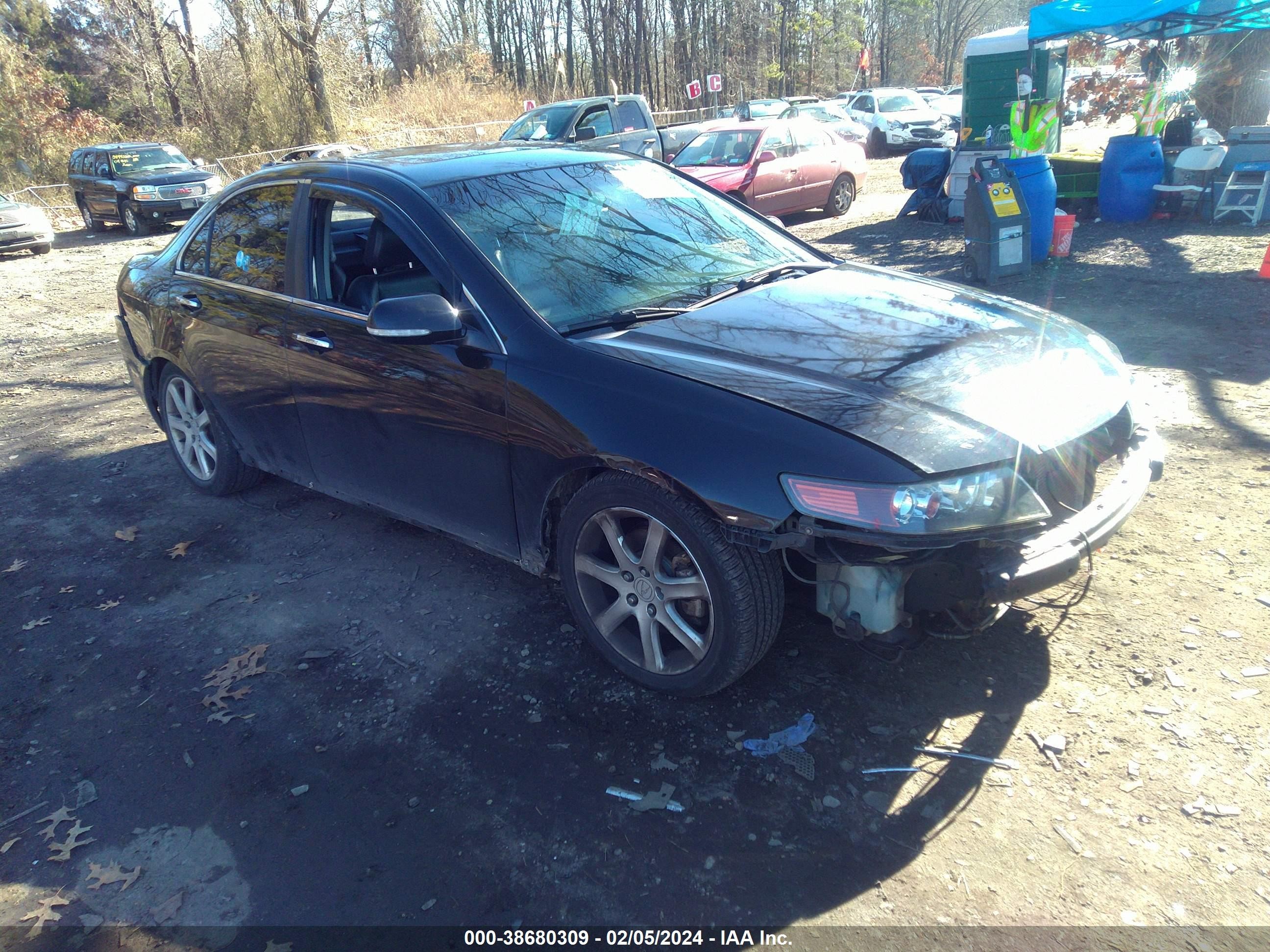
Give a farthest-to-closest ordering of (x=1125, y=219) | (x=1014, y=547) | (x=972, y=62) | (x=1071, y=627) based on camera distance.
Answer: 1. (x=972, y=62)
2. (x=1125, y=219)
3. (x=1071, y=627)
4. (x=1014, y=547)

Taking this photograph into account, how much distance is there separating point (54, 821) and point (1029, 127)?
518 inches

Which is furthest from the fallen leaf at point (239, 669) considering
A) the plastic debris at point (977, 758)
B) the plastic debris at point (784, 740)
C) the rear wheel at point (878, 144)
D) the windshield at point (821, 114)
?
the rear wheel at point (878, 144)

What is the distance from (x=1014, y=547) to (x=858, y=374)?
28.8 inches

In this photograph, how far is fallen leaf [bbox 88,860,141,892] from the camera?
262 centimetres

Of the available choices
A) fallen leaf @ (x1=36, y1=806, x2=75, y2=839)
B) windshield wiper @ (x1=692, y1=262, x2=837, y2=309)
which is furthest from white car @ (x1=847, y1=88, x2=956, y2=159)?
fallen leaf @ (x1=36, y1=806, x2=75, y2=839)

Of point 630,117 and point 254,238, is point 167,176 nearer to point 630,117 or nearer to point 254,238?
point 630,117

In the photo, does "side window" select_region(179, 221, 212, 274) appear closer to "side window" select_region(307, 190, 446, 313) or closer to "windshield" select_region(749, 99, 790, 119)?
"side window" select_region(307, 190, 446, 313)

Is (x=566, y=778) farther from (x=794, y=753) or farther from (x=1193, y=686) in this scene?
(x=1193, y=686)

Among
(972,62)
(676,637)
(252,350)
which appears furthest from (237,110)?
(676,637)

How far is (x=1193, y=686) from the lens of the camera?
3.06 m

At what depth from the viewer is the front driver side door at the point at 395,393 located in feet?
11.1

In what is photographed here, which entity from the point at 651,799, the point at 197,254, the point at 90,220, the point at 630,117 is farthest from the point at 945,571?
the point at 90,220

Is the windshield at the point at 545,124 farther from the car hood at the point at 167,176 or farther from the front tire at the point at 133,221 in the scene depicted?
the front tire at the point at 133,221

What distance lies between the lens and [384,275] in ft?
13.3
